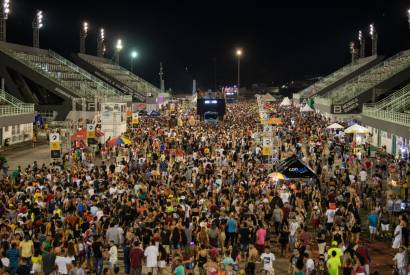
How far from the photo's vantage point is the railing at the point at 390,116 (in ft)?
107

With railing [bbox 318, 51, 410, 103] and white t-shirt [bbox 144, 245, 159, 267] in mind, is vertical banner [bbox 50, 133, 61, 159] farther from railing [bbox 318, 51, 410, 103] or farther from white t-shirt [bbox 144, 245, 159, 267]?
railing [bbox 318, 51, 410, 103]

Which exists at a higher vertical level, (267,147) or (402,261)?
(267,147)

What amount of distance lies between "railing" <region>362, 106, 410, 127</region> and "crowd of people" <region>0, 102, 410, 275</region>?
200 inches

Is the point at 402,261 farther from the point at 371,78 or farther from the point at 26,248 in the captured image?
the point at 371,78

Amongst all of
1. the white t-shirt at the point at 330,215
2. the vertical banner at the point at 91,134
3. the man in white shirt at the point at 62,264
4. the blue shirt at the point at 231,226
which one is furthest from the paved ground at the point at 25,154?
the man in white shirt at the point at 62,264

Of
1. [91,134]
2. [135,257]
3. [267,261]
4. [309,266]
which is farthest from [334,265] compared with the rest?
[91,134]

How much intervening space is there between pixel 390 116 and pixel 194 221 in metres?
24.0

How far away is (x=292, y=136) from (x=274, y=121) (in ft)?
15.3

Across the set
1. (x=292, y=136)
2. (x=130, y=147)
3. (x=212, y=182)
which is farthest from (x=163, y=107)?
(x=212, y=182)

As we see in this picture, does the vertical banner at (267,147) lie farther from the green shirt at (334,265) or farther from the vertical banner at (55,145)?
the green shirt at (334,265)

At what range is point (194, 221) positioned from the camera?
15.6 metres

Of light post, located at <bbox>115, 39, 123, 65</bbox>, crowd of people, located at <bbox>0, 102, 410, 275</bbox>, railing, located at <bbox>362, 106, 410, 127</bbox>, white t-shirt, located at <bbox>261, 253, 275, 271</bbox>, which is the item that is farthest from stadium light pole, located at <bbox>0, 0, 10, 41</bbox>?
white t-shirt, located at <bbox>261, 253, 275, 271</bbox>

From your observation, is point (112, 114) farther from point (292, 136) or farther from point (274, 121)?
point (292, 136)

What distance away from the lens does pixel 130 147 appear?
33.8 meters
